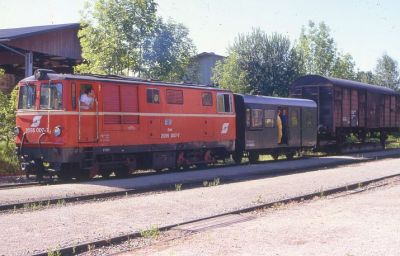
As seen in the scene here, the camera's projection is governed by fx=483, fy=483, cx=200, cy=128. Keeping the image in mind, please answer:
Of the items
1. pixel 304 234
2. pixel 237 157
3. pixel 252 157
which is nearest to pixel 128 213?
pixel 304 234

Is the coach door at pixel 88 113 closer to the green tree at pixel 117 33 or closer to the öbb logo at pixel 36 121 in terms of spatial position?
the öbb logo at pixel 36 121

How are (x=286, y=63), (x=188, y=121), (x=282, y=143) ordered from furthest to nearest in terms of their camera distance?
(x=286, y=63), (x=282, y=143), (x=188, y=121)

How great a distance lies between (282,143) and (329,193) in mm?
10450

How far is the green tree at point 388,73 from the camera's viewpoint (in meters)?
92.6

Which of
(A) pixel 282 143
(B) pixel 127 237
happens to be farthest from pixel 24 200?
(A) pixel 282 143

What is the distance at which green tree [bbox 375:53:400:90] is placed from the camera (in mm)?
92562

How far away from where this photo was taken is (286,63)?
42688 mm

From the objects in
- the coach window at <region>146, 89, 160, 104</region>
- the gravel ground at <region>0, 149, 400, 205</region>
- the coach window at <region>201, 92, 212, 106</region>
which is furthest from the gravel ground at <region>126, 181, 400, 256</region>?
the coach window at <region>201, 92, 212, 106</region>

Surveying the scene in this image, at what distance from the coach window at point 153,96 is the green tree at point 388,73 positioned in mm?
84119

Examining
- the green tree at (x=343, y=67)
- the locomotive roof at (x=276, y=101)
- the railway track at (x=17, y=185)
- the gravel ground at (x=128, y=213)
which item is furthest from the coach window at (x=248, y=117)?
the green tree at (x=343, y=67)

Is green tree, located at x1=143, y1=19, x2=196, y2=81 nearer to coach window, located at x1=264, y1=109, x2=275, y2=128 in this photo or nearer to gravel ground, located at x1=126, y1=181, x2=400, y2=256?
coach window, located at x1=264, y1=109, x2=275, y2=128

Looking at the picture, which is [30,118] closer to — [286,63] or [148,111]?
[148,111]

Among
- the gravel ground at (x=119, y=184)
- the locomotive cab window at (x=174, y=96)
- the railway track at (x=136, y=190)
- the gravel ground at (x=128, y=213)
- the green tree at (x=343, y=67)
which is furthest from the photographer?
the green tree at (x=343, y=67)

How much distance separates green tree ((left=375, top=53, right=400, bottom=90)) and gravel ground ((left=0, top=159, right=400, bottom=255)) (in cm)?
8501
